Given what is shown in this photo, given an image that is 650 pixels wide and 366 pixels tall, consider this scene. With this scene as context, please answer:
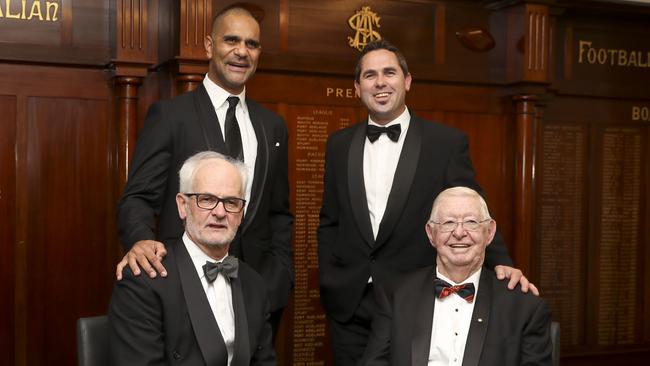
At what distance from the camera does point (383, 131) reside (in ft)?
11.0

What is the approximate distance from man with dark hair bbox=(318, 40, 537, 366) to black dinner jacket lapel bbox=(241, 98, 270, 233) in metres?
0.30

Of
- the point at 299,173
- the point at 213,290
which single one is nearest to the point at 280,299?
the point at 213,290

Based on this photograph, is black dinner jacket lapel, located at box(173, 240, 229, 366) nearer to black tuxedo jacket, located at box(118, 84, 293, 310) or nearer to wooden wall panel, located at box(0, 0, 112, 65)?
black tuxedo jacket, located at box(118, 84, 293, 310)

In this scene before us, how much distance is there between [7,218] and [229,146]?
1576 millimetres

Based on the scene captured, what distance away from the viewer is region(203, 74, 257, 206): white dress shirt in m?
3.31

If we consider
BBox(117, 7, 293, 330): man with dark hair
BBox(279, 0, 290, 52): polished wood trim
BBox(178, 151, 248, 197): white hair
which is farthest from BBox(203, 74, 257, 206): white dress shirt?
BBox(279, 0, 290, 52): polished wood trim

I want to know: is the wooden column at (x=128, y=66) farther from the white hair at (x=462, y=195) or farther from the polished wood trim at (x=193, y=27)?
Result: the white hair at (x=462, y=195)

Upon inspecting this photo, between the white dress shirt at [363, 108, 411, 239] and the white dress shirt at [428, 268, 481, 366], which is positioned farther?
the white dress shirt at [363, 108, 411, 239]

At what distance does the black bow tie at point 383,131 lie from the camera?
3.32 metres

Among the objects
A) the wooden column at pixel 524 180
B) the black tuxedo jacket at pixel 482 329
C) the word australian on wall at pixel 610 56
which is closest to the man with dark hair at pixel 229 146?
the black tuxedo jacket at pixel 482 329

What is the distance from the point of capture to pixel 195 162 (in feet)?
8.82

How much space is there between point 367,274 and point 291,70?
177 centimetres

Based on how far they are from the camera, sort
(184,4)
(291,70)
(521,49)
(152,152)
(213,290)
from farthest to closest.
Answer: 1. (521,49)
2. (291,70)
3. (184,4)
4. (152,152)
5. (213,290)

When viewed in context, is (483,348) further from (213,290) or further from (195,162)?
(195,162)
